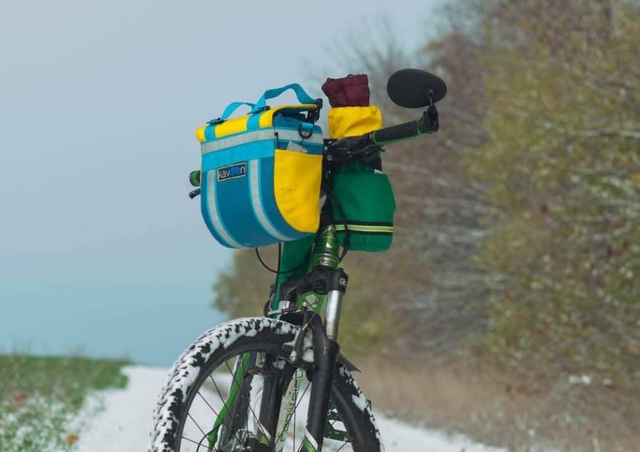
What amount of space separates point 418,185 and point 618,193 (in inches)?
391

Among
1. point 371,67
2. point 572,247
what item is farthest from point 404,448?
point 371,67

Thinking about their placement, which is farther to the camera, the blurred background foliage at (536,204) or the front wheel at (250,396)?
the blurred background foliage at (536,204)

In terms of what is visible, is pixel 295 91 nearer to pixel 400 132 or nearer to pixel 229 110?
Result: pixel 229 110

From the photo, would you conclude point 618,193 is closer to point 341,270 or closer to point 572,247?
point 572,247

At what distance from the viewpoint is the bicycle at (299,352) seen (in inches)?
139

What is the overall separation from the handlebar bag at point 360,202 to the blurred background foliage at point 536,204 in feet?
23.3

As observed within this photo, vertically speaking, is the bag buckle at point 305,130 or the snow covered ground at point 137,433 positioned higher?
the bag buckle at point 305,130

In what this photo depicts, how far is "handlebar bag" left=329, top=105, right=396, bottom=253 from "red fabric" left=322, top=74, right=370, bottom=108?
0.22ft

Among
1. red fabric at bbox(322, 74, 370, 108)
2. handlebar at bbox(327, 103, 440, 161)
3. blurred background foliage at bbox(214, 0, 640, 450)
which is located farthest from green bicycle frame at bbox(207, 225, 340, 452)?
blurred background foliage at bbox(214, 0, 640, 450)

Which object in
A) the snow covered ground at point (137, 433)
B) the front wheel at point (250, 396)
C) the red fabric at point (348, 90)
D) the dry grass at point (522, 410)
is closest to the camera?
the front wheel at point (250, 396)

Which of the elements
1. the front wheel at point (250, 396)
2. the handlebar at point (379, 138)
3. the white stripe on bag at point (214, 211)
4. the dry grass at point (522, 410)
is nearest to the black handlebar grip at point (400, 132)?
the handlebar at point (379, 138)

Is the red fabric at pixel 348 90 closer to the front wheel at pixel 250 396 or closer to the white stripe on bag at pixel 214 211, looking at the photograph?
the white stripe on bag at pixel 214 211

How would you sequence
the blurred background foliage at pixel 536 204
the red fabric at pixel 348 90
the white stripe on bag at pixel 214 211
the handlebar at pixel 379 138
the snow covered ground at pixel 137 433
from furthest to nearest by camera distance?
the blurred background foliage at pixel 536 204, the snow covered ground at pixel 137 433, the red fabric at pixel 348 90, the white stripe on bag at pixel 214 211, the handlebar at pixel 379 138

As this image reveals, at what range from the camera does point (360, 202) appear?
12.5 feet
